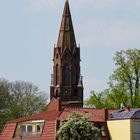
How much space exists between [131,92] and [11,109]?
2085cm

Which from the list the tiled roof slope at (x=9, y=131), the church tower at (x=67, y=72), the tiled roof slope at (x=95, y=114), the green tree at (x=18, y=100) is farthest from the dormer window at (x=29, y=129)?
the church tower at (x=67, y=72)

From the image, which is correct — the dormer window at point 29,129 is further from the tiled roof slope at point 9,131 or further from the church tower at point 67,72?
the church tower at point 67,72

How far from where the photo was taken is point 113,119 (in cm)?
6194

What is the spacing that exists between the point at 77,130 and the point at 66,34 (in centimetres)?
8753

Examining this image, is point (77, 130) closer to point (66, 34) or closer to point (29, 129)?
point (29, 129)

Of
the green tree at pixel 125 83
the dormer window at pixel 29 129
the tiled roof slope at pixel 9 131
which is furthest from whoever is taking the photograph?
the green tree at pixel 125 83

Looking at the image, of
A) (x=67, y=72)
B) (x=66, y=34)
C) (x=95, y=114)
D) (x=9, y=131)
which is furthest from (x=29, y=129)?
(x=66, y=34)

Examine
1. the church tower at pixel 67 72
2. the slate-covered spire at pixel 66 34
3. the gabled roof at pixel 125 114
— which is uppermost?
the slate-covered spire at pixel 66 34

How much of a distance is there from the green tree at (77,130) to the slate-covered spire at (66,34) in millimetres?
84297

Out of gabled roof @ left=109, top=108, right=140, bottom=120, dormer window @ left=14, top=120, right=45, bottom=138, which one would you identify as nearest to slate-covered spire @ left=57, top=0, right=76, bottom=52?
dormer window @ left=14, top=120, right=45, bottom=138

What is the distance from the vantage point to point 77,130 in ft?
179

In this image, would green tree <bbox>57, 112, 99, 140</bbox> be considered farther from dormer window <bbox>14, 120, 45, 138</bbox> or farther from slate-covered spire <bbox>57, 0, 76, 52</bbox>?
slate-covered spire <bbox>57, 0, 76, 52</bbox>

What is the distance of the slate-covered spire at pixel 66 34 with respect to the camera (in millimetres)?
139375

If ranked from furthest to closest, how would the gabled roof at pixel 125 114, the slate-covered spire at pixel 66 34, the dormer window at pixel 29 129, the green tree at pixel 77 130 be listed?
the slate-covered spire at pixel 66 34 → the dormer window at pixel 29 129 → the gabled roof at pixel 125 114 → the green tree at pixel 77 130
